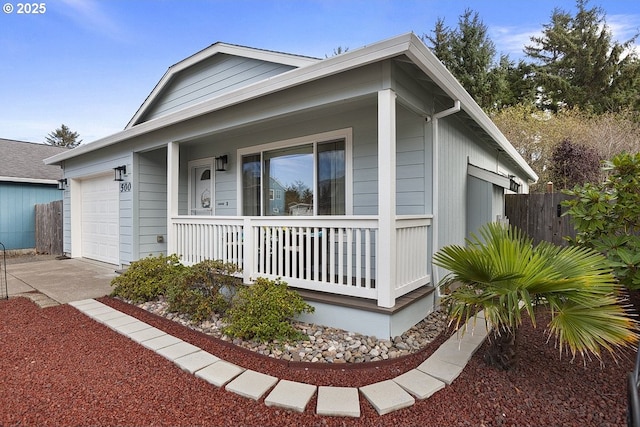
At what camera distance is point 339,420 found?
2.21m

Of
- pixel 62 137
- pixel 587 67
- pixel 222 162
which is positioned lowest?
pixel 222 162

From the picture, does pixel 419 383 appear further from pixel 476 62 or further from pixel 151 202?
pixel 476 62

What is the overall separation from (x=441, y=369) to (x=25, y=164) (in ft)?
52.6

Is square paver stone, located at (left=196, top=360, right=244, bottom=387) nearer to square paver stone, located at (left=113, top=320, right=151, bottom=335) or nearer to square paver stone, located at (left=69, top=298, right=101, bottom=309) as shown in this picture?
square paver stone, located at (left=113, top=320, right=151, bottom=335)

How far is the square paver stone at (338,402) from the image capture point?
2262 mm

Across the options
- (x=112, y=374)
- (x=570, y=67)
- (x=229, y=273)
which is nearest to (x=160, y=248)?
(x=229, y=273)

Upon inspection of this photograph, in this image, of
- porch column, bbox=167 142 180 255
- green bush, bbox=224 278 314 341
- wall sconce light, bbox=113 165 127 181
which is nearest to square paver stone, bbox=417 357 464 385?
green bush, bbox=224 278 314 341

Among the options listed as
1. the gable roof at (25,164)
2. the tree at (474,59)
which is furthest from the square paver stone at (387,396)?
the tree at (474,59)

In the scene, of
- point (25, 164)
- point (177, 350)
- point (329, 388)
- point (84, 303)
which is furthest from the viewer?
point (25, 164)

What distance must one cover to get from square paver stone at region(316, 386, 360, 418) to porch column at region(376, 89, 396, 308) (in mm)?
1102

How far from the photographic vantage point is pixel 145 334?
3.67m

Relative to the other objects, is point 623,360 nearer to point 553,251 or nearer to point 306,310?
point 553,251

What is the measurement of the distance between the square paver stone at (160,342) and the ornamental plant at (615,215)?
14.4 ft

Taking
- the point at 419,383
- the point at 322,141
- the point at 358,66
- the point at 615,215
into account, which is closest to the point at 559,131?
the point at 615,215
